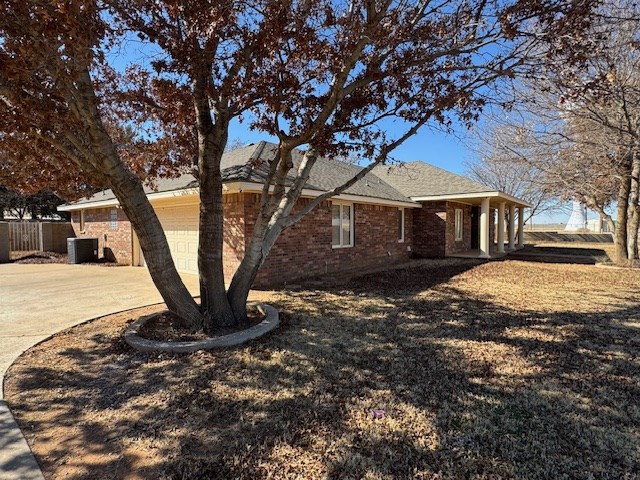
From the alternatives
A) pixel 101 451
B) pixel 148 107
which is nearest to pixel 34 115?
pixel 148 107

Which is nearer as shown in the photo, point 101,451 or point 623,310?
point 101,451

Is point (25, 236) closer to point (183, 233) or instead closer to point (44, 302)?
point (183, 233)

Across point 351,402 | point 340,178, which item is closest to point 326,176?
point 340,178

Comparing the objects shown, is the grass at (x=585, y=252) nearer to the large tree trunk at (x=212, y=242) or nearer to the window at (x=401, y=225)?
the window at (x=401, y=225)

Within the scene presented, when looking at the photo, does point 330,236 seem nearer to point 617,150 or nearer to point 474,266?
point 474,266

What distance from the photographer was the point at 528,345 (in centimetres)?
491

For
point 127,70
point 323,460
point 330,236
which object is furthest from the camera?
point 330,236

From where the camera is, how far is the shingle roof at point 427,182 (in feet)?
52.2

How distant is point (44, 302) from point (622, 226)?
60.3ft

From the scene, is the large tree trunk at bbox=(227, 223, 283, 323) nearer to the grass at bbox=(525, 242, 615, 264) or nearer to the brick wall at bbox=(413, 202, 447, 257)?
the brick wall at bbox=(413, 202, 447, 257)

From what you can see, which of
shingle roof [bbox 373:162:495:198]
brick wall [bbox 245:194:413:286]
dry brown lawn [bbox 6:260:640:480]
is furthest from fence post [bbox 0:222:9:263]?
shingle roof [bbox 373:162:495:198]

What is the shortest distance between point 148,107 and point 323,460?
21.6 ft

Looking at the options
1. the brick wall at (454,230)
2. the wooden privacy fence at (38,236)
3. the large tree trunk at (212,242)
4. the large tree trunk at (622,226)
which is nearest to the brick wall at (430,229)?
the brick wall at (454,230)

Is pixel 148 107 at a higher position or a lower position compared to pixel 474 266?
higher
